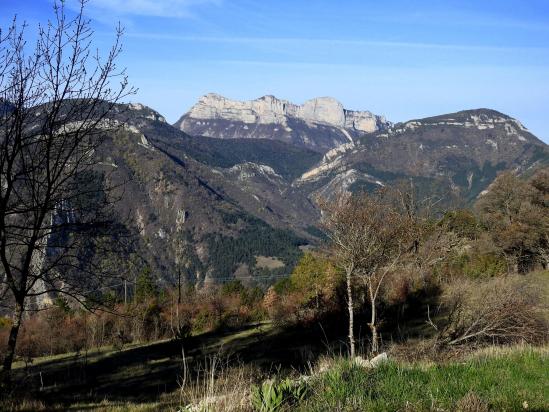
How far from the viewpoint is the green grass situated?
5.34m

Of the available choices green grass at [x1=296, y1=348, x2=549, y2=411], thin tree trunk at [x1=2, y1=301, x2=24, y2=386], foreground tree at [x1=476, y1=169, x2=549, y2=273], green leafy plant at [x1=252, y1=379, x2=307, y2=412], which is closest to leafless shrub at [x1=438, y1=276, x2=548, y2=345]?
green grass at [x1=296, y1=348, x2=549, y2=411]

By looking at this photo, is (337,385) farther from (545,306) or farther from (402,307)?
(402,307)

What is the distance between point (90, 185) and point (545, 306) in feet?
59.7

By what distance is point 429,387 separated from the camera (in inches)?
233

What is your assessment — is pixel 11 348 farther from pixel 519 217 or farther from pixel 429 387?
pixel 519 217

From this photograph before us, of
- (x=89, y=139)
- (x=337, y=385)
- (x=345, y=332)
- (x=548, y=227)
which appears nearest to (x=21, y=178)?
(x=89, y=139)

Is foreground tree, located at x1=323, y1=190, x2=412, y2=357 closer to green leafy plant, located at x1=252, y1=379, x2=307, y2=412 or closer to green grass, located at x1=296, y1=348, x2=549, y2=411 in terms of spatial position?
green grass, located at x1=296, y1=348, x2=549, y2=411

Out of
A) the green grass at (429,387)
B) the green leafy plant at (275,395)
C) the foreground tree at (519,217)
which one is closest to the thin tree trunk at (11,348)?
the green leafy plant at (275,395)

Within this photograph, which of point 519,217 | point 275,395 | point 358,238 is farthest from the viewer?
point 519,217

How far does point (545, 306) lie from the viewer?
67.2ft

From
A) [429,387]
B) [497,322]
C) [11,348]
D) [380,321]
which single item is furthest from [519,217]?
[11,348]

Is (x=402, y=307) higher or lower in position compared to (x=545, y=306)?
lower

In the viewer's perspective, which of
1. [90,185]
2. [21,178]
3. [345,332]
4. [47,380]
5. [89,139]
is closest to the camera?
[21,178]

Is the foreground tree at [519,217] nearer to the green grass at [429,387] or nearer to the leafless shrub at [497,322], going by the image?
the leafless shrub at [497,322]
